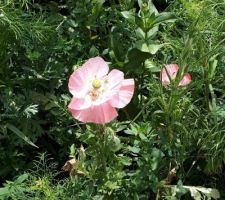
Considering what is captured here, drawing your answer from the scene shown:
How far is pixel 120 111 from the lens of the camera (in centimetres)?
188

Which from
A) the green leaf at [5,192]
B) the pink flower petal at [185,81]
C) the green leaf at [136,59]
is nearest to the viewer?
the green leaf at [5,192]

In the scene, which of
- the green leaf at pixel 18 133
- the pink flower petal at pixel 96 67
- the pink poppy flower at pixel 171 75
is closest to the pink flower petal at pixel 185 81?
the pink poppy flower at pixel 171 75

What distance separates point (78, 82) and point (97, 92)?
5 centimetres

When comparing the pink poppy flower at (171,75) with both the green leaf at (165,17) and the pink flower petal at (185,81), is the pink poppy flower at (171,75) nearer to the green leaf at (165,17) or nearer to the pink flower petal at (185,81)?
the pink flower petal at (185,81)

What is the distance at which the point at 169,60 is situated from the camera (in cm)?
188

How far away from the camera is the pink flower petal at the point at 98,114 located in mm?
1423

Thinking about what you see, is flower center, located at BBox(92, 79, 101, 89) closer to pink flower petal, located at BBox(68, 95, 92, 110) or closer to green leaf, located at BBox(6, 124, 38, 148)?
pink flower petal, located at BBox(68, 95, 92, 110)

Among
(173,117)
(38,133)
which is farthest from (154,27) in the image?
(38,133)

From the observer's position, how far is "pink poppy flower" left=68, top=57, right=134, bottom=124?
1.43m

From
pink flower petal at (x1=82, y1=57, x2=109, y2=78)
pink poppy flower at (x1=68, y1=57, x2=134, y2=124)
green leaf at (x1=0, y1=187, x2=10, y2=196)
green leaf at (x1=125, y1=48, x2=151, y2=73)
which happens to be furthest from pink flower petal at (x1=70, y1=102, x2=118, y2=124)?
green leaf at (x1=125, y1=48, x2=151, y2=73)

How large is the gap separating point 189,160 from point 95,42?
51cm

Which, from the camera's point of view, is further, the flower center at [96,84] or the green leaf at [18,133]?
the green leaf at [18,133]

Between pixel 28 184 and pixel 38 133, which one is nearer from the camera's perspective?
pixel 28 184

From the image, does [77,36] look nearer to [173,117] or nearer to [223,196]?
[173,117]
